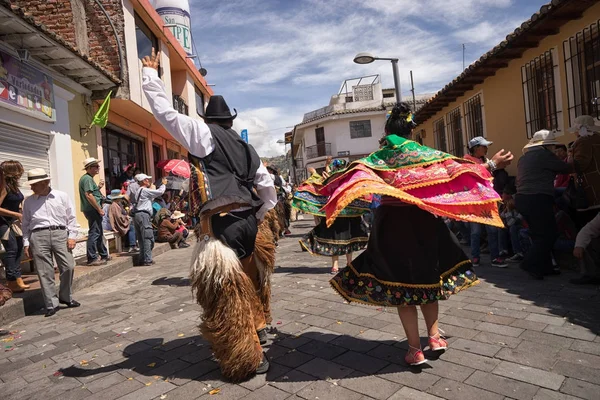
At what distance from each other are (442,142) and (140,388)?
1228cm

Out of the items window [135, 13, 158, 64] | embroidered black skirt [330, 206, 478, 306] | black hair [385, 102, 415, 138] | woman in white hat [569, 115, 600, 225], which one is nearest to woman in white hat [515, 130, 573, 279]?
woman in white hat [569, 115, 600, 225]

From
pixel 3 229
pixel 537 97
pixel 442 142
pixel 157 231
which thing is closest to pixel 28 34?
pixel 3 229

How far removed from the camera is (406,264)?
2.88m

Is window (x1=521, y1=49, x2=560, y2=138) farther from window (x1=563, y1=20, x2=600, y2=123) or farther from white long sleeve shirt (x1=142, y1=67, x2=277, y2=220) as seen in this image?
white long sleeve shirt (x1=142, y1=67, x2=277, y2=220)

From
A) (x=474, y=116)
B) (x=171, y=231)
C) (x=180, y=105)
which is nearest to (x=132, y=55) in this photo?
(x=171, y=231)

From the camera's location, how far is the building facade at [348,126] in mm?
40812

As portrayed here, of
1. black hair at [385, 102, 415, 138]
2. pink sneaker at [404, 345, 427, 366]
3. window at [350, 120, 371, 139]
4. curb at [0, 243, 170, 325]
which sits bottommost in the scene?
pink sneaker at [404, 345, 427, 366]

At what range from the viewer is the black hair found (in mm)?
3025

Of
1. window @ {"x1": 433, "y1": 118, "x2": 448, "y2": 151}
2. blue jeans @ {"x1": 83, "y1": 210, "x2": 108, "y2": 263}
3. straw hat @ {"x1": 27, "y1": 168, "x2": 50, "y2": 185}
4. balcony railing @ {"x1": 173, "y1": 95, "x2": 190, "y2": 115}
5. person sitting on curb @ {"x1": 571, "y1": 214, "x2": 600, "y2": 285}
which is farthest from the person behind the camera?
balcony railing @ {"x1": 173, "y1": 95, "x2": 190, "y2": 115}

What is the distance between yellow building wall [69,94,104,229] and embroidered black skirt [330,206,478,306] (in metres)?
7.88

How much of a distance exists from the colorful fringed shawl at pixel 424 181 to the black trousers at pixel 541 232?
2793mm

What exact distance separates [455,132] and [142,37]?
9579 mm

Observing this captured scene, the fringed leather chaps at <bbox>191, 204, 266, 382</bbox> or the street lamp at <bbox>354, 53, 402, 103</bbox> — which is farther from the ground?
the street lamp at <bbox>354, 53, 402, 103</bbox>

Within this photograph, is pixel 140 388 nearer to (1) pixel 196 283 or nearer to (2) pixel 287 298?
(1) pixel 196 283
